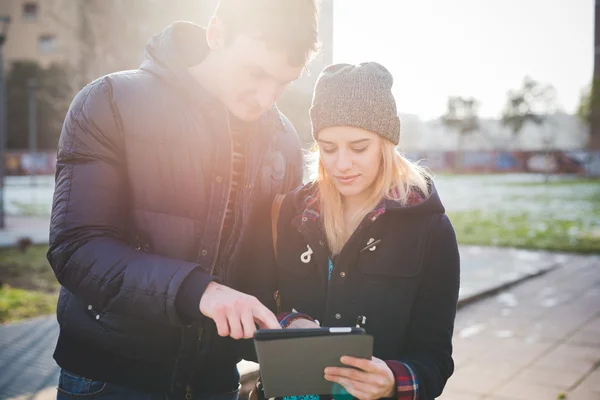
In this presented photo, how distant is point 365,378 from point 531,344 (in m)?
4.45

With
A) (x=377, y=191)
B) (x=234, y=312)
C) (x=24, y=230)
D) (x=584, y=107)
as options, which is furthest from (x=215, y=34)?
(x=584, y=107)

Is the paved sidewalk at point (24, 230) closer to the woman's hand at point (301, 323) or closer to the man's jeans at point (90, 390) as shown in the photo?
the man's jeans at point (90, 390)

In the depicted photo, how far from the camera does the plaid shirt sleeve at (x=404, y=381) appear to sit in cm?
179

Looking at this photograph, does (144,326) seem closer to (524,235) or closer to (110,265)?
(110,265)

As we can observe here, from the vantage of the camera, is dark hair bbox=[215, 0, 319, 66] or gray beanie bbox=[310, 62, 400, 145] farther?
gray beanie bbox=[310, 62, 400, 145]

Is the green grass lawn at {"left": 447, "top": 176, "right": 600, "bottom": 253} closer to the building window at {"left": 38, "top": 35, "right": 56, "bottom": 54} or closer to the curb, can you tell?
the curb

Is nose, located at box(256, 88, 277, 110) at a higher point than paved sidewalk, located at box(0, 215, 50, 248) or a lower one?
higher

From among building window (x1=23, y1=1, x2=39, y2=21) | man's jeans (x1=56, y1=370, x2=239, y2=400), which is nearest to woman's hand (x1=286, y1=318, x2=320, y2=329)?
man's jeans (x1=56, y1=370, x2=239, y2=400)

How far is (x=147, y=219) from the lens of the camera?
1.84 metres

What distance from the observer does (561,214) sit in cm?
1756

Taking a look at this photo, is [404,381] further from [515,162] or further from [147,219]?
[515,162]

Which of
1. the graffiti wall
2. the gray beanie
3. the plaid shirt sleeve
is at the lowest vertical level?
the graffiti wall

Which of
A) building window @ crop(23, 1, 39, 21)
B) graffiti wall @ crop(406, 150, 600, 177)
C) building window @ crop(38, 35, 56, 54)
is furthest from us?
building window @ crop(38, 35, 56, 54)

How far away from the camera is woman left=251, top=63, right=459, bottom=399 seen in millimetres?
1966
